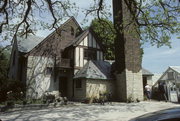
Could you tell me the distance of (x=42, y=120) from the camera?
346 inches

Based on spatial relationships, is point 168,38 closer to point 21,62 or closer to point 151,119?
point 151,119

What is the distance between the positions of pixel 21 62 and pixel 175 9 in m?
17.3

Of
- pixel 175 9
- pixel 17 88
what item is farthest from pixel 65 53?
pixel 175 9

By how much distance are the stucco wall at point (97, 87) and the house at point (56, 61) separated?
1.93ft

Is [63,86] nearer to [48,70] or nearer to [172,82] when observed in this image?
[48,70]

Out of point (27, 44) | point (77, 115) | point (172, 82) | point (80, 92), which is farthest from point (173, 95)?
point (27, 44)

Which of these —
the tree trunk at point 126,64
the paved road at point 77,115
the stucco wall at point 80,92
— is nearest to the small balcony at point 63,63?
the stucco wall at point 80,92

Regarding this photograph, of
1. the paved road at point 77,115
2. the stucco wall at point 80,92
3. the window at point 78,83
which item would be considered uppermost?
the window at point 78,83

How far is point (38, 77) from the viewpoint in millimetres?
19312

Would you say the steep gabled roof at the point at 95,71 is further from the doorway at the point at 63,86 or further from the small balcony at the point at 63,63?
the doorway at the point at 63,86

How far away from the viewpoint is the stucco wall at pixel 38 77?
61.4ft

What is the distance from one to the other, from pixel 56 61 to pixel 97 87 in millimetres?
5834

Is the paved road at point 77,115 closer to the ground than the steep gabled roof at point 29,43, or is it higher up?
closer to the ground

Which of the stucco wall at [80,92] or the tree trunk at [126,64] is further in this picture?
the stucco wall at [80,92]
